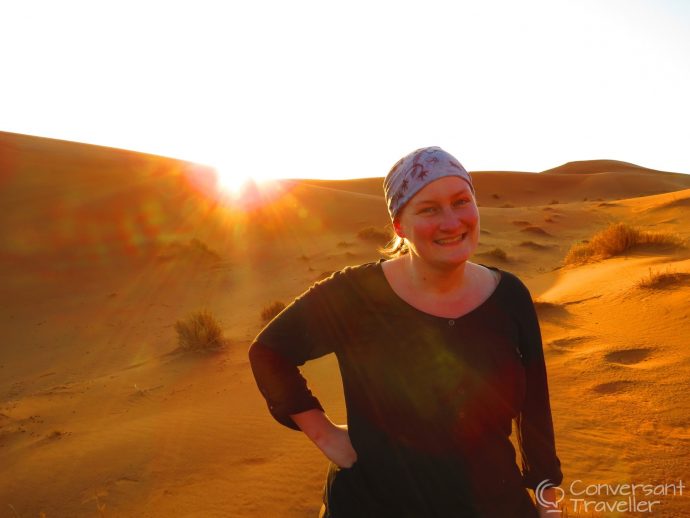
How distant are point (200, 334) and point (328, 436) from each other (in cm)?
682

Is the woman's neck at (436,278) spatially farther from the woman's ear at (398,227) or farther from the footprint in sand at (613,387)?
the footprint in sand at (613,387)

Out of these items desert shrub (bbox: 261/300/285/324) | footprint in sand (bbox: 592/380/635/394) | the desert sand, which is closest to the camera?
the desert sand

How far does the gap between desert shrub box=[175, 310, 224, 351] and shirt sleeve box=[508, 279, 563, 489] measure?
7.19 m

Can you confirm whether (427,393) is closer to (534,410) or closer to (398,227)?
(534,410)

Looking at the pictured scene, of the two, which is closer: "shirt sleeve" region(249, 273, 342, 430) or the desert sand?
"shirt sleeve" region(249, 273, 342, 430)

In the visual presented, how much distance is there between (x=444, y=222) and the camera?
1.92m

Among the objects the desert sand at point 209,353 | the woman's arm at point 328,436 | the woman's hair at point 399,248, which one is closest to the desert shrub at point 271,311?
the desert sand at point 209,353

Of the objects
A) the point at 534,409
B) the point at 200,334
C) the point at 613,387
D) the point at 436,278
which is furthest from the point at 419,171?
the point at 200,334

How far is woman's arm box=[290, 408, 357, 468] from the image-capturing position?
6.66 feet

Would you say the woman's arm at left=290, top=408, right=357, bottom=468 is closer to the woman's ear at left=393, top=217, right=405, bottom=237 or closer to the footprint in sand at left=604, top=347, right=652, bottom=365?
the woman's ear at left=393, top=217, right=405, bottom=237

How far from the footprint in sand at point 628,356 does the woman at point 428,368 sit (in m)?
3.56

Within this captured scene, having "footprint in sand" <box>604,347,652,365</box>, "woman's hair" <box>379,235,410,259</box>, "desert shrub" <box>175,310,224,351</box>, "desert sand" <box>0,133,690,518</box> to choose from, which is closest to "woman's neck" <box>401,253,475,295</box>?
"woman's hair" <box>379,235,410,259</box>

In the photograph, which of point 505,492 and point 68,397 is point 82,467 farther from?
point 505,492

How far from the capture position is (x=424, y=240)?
76.4 inches
